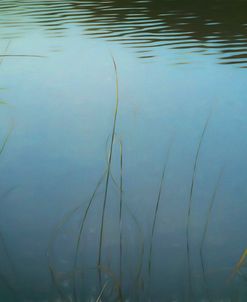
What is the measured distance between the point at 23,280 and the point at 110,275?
268 millimetres

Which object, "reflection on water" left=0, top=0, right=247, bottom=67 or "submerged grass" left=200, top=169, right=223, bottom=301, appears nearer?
"submerged grass" left=200, top=169, right=223, bottom=301

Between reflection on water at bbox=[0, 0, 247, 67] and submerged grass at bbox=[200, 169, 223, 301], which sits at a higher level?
submerged grass at bbox=[200, 169, 223, 301]

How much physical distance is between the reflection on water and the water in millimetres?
230

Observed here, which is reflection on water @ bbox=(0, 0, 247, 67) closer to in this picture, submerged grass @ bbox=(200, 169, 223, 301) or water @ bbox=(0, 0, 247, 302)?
water @ bbox=(0, 0, 247, 302)

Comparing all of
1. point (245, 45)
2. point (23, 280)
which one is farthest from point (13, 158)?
point (245, 45)

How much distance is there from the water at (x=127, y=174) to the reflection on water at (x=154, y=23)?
0.23m

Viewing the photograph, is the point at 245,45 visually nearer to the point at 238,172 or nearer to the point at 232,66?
the point at 232,66

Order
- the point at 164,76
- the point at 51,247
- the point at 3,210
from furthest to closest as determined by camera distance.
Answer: the point at 164,76, the point at 3,210, the point at 51,247

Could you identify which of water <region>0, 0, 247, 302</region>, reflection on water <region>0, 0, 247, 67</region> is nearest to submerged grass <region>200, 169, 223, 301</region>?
water <region>0, 0, 247, 302</region>

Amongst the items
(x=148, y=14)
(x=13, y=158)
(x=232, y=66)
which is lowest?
(x=148, y=14)

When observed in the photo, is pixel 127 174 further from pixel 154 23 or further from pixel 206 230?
pixel 154 23

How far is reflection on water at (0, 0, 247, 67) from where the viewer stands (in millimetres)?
5238

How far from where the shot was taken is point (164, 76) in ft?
13.3

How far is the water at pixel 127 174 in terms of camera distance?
166cm
